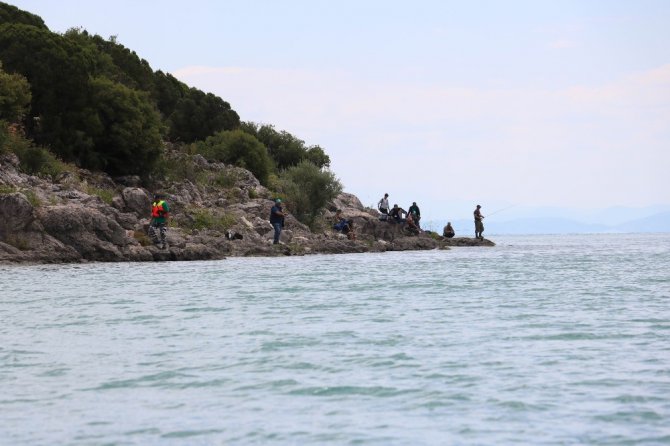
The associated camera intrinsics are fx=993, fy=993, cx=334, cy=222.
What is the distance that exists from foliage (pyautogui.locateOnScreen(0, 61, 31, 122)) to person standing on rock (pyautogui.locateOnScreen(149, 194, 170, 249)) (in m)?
10.4

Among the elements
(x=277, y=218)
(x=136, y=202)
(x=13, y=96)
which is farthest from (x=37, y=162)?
(x=277, y=218)

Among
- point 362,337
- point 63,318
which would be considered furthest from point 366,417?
point 63,318

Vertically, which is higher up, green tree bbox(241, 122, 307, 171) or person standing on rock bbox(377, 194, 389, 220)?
green tree bbox(241, 122, 307, 171)

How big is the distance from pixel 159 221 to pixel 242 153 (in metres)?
27.8

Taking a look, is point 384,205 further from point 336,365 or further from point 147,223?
point 336,365

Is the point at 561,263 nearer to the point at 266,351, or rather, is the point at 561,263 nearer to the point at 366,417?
the point at 266,351

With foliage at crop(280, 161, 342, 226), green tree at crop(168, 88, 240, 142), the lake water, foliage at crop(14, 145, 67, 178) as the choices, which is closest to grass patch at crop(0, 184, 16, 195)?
foliage at crop(14, 145, 67, 178)

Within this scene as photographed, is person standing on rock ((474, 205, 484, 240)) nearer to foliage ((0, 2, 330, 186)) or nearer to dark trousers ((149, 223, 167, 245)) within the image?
foliage ((0, 2, 330, 186))

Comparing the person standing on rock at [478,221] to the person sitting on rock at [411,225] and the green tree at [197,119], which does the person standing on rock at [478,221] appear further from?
the green tree at [197,119]

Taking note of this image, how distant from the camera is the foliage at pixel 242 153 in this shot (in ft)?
205

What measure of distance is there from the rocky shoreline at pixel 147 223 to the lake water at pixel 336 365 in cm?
1023

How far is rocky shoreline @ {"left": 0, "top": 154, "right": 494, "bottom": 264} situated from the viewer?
1272 inches

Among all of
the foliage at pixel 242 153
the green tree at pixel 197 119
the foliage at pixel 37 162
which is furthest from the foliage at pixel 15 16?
the foliage at pixel 37 162

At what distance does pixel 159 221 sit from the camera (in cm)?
3591
